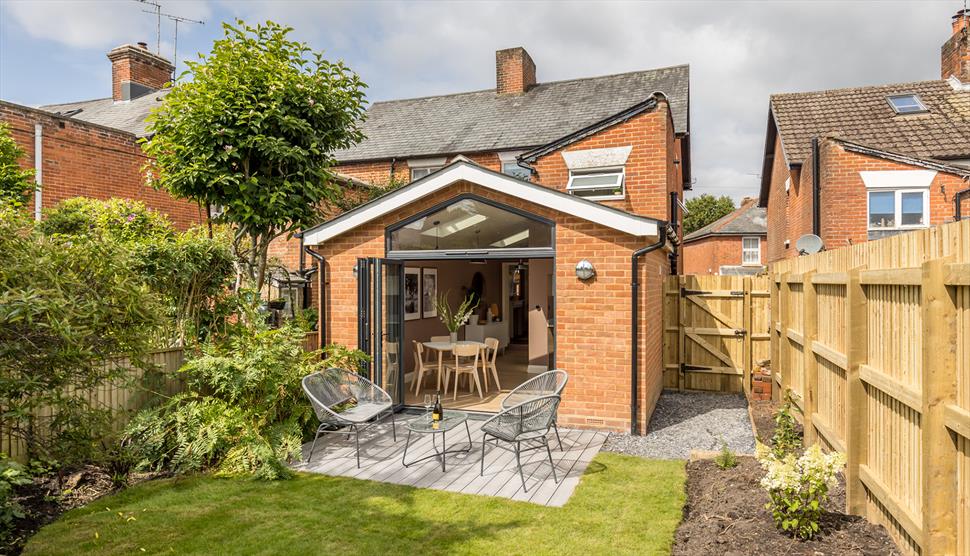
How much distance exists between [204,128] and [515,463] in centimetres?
611

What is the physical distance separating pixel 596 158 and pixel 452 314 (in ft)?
16.2

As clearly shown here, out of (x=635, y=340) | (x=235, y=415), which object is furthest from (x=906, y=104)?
(x=235, y=415)

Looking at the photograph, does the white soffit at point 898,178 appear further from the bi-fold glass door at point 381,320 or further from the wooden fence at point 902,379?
the bi-fold glass door at point 381,320

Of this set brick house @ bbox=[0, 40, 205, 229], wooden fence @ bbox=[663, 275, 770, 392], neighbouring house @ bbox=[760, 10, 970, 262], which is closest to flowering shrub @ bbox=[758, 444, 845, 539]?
wooden fence @ bbox=[663, 275, 770, 392]

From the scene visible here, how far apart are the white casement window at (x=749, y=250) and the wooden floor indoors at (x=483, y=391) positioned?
21.7 m

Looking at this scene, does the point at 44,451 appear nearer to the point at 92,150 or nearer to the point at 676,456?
the point at 676,456

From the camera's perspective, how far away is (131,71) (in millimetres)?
19938

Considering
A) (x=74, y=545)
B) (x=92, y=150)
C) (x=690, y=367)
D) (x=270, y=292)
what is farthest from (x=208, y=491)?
(x=92, y=150)

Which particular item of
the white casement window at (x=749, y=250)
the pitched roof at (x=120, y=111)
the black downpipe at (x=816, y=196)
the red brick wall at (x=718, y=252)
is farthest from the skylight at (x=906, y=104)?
the pitched roof at (x=120, y=111)

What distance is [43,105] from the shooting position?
24391 millimetres

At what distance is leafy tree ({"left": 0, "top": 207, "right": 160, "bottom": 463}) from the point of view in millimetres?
3203

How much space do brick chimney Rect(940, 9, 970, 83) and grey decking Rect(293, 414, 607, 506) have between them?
15.1 m

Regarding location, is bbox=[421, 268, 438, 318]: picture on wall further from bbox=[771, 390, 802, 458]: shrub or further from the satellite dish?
bbox=[771, 390, 802, 458]: shrub

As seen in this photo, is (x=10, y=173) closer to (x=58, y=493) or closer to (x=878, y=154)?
(x=58, y=493)
